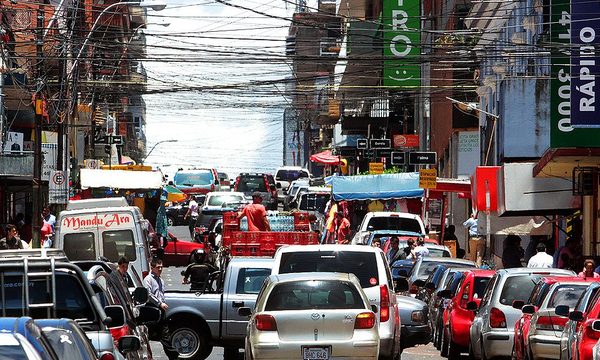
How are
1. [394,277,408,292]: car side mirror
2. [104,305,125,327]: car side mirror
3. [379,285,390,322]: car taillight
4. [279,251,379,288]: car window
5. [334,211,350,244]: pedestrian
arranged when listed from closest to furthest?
1. [104,305,125,327]: car side mirror
2. [379,285,390,322]: car taillight
3. [279,251,379,288]: car window
4. [394,277,408,292]: car side mirror
5. [334,211,350,244]: pedestrian

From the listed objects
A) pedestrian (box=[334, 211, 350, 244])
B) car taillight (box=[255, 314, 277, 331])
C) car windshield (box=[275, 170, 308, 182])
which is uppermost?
car taillight (box=[255, 314, 277, 331])

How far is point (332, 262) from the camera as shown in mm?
19094

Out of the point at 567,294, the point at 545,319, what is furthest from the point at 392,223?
the point at 545,319

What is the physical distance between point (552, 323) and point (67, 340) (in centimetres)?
923

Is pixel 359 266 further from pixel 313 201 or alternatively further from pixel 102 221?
pixel 313 201

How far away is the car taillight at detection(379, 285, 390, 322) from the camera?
1834 centimetres

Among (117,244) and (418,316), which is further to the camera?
(117,244)

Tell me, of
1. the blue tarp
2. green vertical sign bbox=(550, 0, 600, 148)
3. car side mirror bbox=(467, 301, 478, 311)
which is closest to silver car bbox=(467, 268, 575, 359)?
car side mirror bbox=(467, 301, 478, 311)

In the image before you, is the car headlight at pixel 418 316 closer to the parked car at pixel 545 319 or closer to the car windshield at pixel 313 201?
the parked car at pixel 545 319

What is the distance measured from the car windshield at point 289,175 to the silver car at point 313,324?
294ft

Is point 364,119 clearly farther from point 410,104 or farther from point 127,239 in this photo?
point 127,239

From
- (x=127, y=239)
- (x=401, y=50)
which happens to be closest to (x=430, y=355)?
(x=127, y=239)

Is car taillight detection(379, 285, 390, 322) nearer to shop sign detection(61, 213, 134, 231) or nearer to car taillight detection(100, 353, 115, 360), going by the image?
car taillight detection(100, 353, 115, 360)

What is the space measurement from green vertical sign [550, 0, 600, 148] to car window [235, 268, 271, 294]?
871cm
